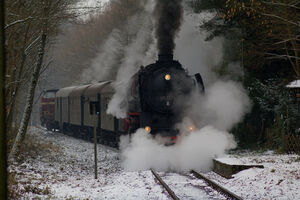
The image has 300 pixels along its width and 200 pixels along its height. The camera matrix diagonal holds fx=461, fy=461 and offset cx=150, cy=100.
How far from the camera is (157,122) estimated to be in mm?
13180

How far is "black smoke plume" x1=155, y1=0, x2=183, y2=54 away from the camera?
604 inches

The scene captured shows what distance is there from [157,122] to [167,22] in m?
4.81

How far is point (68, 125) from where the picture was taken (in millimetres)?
30750

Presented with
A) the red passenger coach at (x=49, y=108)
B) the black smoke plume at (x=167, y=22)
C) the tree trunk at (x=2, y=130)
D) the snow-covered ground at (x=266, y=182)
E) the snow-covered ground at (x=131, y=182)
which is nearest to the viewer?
the tree trunk at (x=2, y=130)

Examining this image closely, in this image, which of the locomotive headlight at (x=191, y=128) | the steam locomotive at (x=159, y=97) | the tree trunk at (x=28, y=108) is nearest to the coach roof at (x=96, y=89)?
the tree trunk at (x=28, y=108)

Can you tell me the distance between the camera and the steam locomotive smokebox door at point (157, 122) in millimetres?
13031

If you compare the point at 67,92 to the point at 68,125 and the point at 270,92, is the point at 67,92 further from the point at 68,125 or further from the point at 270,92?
the point at 270,92

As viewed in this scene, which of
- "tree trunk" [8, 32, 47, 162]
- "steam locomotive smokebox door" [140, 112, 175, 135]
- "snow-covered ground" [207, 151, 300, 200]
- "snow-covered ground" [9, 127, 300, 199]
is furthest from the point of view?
"tree trunk" [8, 32, 47, 162]

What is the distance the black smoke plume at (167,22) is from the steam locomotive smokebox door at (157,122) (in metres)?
2.70

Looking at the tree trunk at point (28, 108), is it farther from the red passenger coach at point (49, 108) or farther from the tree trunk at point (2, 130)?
the red passenger coach at point (49, 108)

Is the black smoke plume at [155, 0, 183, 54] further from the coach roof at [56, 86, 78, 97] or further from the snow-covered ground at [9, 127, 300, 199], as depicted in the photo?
the coach roof at [56, 86, 78, 97]

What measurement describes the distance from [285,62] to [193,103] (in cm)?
627

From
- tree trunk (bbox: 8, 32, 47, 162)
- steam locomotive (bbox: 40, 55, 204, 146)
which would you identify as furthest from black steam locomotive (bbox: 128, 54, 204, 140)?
tree trunk (bbox: 8, 32, 47, 162)

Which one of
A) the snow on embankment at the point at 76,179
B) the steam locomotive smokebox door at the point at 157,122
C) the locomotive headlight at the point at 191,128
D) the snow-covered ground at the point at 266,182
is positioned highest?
the steam locomotive smokebox door at the point at 157,122
